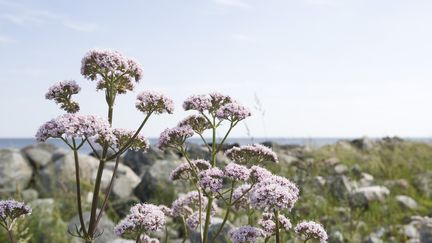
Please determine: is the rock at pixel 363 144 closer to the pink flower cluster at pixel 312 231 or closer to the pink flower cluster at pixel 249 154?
the pink flower cluster at pixel 249 154

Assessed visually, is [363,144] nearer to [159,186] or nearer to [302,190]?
[159,186]

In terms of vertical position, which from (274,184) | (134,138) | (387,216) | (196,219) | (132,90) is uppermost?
(132,90)

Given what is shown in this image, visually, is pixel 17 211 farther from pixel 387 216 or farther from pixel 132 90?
pixel 387 216

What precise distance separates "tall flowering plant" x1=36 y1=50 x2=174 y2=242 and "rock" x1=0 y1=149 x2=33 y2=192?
13062 millimetres

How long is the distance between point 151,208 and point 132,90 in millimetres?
1261

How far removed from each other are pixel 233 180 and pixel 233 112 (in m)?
0.70

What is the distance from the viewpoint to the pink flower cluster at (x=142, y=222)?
4.08 metres

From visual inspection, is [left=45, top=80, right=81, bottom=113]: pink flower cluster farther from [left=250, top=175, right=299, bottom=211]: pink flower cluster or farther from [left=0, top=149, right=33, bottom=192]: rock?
[left=0, top=149, right=33, bottom=192]: rock

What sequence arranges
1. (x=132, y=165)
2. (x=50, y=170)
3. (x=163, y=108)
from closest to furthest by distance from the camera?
1. (x=163, y=108)
2. (x=50, y=170)
3. (x=132, y=165)

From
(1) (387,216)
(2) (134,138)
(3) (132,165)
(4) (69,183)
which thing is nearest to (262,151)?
(2) (134,138)

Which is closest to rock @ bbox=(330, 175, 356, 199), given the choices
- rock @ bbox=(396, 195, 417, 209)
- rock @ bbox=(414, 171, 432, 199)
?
rock @ bbox=(396, 195, 417, 209)

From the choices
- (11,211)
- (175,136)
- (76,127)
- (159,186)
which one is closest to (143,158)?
(159,186)

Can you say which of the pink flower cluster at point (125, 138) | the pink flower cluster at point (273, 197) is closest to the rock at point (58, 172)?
the pink flower cluster at point (125, 138)

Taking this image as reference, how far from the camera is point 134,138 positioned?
439cm
